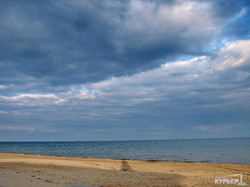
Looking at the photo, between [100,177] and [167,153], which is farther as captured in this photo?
[167,153]

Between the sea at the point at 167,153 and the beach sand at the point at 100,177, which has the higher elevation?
the beach sand at the point at 100,177

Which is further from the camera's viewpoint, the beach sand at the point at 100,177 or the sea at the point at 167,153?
the sea at the point at 167,153

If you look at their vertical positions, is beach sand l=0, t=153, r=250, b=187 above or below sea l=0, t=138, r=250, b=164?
above

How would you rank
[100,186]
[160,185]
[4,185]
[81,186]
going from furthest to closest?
[160,185] → [100,186] → [81,186] → [4,185]

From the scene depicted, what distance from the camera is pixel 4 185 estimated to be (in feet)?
30.4

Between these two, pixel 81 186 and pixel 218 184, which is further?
pixel 218 184

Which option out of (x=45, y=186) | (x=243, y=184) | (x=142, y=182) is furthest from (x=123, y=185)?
(x=243, y=184)

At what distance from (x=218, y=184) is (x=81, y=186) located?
24.4 ft

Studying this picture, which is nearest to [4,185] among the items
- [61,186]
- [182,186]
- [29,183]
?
[29,183]

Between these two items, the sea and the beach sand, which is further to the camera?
the sea

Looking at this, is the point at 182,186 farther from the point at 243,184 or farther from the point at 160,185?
the point at 243,184

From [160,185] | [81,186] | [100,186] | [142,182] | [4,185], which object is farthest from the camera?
[142,182]

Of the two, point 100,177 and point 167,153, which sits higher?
point 100,177

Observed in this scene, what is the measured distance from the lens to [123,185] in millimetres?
11664
